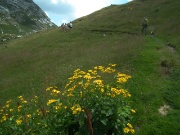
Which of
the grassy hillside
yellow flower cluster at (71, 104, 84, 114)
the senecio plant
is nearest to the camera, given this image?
yellow flower cluster at (71, 104, 84, 114)

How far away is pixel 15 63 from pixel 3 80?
336 inches

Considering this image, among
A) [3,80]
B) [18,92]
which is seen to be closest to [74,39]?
[3,80]

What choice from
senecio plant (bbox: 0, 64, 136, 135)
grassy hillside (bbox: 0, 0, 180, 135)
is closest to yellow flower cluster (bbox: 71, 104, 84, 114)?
senecio plant (bbox: 0, 64, 136, 135)

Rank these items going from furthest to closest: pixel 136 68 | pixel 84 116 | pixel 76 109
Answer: pixel 136 68
pixel 84 116
pixel 76 109

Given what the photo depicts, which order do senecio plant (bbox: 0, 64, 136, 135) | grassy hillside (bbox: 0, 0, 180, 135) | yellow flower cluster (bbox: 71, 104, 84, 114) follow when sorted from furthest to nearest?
grassy hillside (bbox: 0, 0, 180, 135) → senecio plant (bbox: 0, 64, 136, 135) → yellow flower cluster (bbox: 71, 104, 84, 114)

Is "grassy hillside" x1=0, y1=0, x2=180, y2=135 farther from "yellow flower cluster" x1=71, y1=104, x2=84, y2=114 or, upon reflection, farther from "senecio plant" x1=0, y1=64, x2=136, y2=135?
"yellow flower cluster" x1=71, y1=104, x2=84, y2=114

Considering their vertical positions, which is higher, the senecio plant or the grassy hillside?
the senecio plant

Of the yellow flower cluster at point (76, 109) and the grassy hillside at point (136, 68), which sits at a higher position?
the yellow flower cluster at point (76, 109)

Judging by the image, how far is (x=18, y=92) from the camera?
23203mm

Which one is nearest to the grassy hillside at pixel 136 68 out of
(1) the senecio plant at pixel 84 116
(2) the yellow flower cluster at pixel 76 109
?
(1) the senecio plant at pixel 84 116

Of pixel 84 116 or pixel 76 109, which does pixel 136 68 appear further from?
pixel 76 109

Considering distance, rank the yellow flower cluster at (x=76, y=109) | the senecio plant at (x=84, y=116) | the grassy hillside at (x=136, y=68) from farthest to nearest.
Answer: the grassy hillside at (x=136, y=68) < the senecio plant at (x=84, y=116) < the yellow flower cluster at (x=76, y=109)

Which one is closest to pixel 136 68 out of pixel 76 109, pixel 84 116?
pixel 84 116

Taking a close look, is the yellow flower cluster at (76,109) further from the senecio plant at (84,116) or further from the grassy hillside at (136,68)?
the grassy hillside at (136,68)
